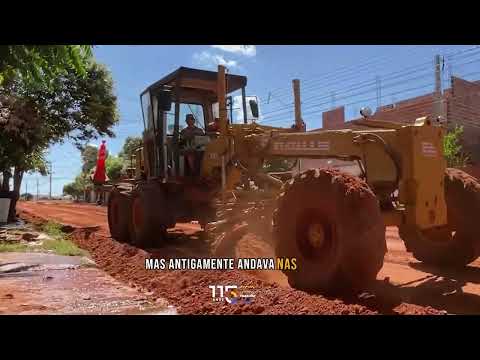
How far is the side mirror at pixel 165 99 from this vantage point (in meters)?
7.81

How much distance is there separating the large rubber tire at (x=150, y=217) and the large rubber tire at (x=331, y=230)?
3.37 m

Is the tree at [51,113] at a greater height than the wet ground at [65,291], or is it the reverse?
the tree at [51,113]

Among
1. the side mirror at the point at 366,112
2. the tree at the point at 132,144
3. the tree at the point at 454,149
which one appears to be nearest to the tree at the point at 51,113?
the tree at the point at 132,144

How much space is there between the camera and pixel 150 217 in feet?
25.1

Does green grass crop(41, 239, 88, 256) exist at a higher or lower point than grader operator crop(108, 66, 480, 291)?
lower

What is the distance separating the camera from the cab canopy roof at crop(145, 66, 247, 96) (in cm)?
764

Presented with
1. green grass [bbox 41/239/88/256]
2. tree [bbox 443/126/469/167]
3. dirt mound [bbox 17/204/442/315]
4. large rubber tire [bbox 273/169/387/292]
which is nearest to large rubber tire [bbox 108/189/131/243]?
dirt mound [bbox 17/204/442/315]

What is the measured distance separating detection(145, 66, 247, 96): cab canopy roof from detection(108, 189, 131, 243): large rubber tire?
219 cm

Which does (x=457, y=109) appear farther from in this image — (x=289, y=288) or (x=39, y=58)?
(x=39, y=58)

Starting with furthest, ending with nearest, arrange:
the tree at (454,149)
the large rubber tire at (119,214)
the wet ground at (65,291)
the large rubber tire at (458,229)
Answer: the tree at (454,149)
the large rubber tire at (119,214)
the large rubber tire at (458,229)
the wet ground at (65,291)

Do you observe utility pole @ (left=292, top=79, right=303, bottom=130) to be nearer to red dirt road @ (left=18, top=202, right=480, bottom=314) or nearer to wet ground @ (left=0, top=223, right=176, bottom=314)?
red dirt road @ (left=18, top=202, right=480, bottom=314)

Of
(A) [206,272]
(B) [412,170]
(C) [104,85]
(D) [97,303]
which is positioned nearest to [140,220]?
(A) [206,272]

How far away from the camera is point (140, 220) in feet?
26.2

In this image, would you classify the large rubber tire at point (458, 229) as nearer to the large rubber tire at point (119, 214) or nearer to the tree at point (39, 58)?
the tree at point (39, 58)
